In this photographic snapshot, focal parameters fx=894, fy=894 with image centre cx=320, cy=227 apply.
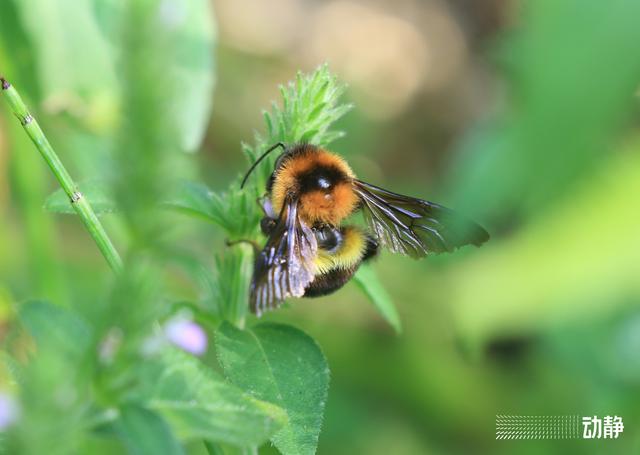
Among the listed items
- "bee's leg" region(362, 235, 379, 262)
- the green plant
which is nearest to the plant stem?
→ the green plant

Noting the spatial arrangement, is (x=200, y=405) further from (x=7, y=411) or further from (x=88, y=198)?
(x=88, y=198)

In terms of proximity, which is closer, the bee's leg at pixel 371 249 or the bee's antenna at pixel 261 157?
the bee's antenna at pixel 261 157

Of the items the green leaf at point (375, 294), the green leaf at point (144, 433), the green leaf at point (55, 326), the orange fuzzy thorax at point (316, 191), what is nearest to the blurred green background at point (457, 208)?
the orange fuzzy thorax at point (316, 191)

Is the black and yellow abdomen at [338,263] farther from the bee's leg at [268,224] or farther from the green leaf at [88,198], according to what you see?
the green leaf at [88,198]

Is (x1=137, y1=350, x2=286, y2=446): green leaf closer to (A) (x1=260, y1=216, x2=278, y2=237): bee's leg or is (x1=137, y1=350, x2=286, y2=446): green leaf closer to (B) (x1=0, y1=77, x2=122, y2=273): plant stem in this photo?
(B) (x1=0, y1=77, x2=122, y2=273): plant stem

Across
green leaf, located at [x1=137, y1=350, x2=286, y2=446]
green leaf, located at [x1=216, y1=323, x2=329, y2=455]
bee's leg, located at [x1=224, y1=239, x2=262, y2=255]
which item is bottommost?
green leaf, located at [x1=137, y1=350, x2=286, y2=446]

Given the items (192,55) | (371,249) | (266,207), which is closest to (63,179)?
(266,207)

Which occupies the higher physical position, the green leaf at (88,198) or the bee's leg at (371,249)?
the bee's leg at (371,249)

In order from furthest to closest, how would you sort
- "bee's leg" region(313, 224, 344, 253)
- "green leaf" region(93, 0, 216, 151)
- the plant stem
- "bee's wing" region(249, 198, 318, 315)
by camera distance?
"green leaf" region(93, 0, 216, 151), "bee's leg" region(313, 224, 344, 253), "bee's wing" region(249, 198, 318, 315), the plant stem
